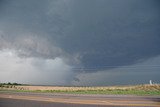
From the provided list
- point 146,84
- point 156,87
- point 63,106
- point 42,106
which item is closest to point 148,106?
point 63,106

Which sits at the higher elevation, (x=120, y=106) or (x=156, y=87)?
(x=156, y=87)

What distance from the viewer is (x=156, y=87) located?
5250 centimetres

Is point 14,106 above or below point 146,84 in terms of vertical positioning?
below

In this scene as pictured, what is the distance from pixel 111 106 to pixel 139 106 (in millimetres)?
1962

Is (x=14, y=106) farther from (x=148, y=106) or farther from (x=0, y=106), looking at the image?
(x=148, y=106)

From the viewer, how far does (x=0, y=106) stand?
868 inches

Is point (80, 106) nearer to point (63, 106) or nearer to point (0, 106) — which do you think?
point (63, 106)

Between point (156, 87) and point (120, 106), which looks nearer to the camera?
point (120, 106)

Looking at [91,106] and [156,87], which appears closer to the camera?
[91,106]

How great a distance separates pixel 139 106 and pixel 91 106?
340cm

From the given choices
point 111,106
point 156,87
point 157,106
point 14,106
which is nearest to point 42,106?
point 14,106

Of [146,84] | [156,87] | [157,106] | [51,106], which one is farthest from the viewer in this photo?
[146,84]

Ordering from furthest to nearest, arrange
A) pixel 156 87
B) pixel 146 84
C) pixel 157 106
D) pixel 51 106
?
pixel 146 84 < pixel 156 87 < pixel 51 106 < pixel 157 106

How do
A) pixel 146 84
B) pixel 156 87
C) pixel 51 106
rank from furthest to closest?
pixel 146 84, pixel 156 87, pixel 51 106
